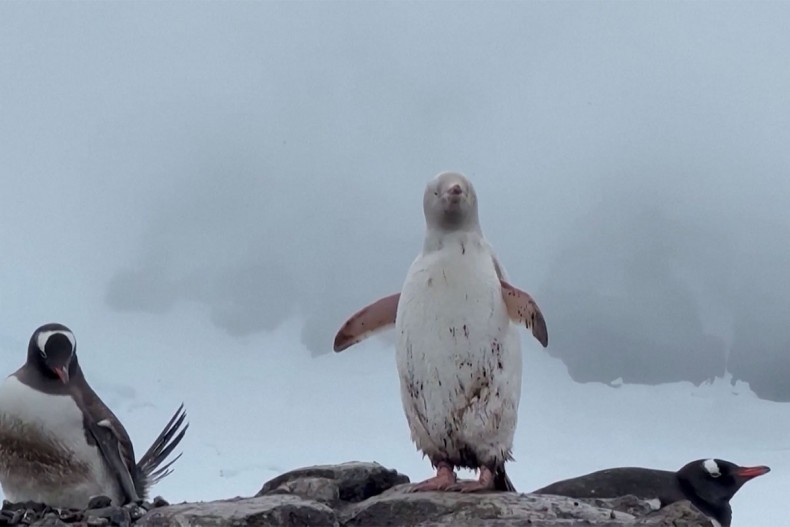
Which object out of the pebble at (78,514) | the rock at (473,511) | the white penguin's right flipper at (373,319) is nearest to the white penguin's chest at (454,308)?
the white penguin's right flipper at (373,319)

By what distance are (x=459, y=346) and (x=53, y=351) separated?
2277 mm

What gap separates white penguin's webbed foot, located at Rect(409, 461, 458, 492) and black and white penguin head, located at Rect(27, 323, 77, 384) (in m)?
2.07

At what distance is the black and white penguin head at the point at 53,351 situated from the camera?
5.86 meters

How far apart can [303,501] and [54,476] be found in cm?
176

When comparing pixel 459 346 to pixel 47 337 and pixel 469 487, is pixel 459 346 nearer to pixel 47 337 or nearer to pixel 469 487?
pixel 469 487

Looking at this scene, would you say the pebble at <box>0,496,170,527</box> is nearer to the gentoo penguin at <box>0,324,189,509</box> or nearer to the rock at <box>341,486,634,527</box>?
the gentoo penguin at <box>0,324,189,509</box>

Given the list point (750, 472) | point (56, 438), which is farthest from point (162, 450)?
point (750, 472)

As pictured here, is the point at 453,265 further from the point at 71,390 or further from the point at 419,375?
the point at 71,390

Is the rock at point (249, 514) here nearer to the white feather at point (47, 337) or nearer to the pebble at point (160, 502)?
the pebble at point (160, 502)

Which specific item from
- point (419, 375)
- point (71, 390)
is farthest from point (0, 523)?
point (419, 375)

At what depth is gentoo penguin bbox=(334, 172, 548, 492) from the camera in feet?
16.6

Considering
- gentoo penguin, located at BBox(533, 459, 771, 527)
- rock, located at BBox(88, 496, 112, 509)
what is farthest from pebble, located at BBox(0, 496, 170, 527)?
gentoo penguin, located at BBox(533, 459, 771, 527)

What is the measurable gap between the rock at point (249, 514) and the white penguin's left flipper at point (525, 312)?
1276 mm

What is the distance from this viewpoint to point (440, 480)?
510 centimetres
